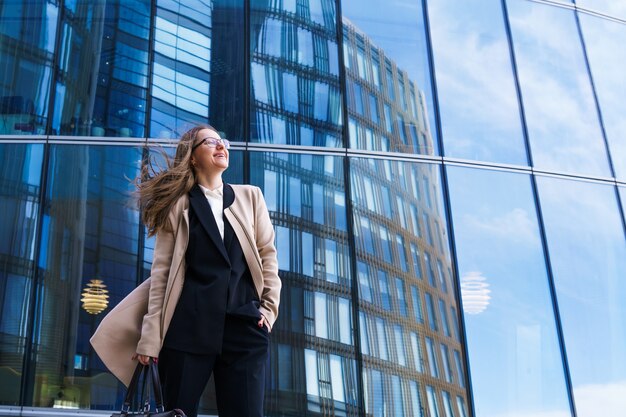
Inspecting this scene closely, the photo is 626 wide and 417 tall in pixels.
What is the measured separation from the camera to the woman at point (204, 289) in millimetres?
3066

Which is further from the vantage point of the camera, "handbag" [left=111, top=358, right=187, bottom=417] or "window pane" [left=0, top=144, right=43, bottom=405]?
"window pane" [left=0, top=144, right=43, bottom=405]

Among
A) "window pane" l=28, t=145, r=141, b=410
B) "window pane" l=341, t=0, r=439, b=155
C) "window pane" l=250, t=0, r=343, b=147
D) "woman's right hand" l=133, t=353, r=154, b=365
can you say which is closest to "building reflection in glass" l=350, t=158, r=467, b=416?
"window pane" l=341, t=0, r=439, b=155

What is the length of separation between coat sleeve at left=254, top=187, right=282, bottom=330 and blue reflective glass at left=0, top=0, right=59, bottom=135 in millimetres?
4159

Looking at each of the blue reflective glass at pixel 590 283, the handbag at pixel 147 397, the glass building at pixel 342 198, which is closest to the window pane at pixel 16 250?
the glass building at pixel 342 198

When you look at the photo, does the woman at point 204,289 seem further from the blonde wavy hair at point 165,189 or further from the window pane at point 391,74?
the window pane at point 391,74

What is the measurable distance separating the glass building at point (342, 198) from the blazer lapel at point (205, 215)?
324 cm

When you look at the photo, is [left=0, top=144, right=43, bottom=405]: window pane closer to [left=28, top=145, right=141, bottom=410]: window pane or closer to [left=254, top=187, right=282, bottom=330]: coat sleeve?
[left=28, top=145, right=141, bottom=410]: window pane

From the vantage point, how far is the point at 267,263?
132 inches

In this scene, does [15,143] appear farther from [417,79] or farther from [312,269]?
[417,79]

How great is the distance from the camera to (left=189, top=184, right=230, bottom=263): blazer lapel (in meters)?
3.24

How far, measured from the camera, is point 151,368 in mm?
2998

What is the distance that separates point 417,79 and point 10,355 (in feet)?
14.8

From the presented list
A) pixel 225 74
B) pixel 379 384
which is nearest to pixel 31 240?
pixel 225 74

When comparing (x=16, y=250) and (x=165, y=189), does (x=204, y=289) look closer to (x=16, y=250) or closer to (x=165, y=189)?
(x=165, y=189)
